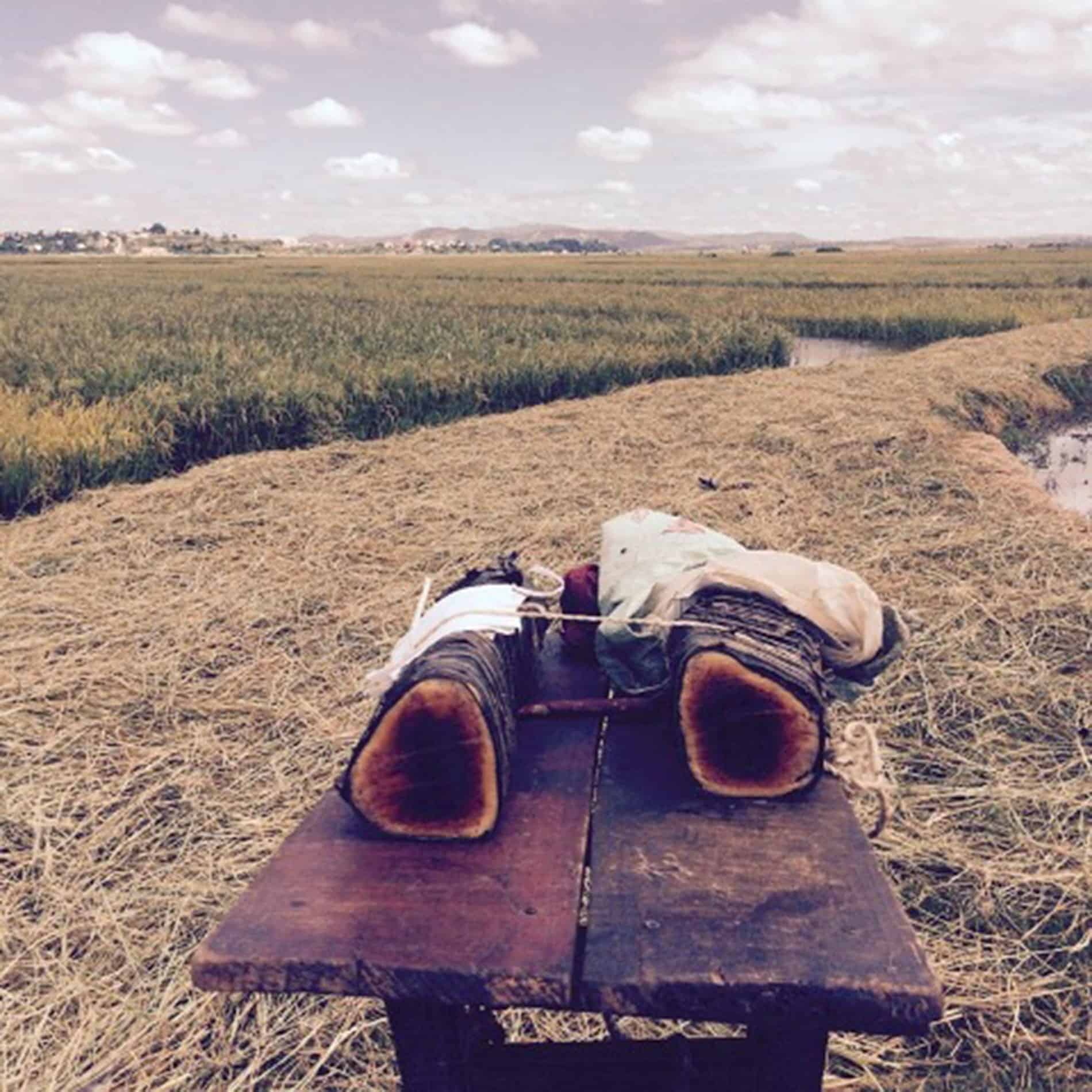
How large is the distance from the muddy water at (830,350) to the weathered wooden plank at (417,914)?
13.8 m

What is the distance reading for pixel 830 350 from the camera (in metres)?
16.2

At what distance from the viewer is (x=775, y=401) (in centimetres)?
859

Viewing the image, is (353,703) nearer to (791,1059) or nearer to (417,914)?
(417,914)

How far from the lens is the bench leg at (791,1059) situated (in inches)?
45.0

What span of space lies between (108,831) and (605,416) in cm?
653

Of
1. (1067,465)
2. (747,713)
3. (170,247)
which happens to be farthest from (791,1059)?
(170,247)

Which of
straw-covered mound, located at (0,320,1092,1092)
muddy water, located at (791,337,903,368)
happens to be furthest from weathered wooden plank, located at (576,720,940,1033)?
muddy water, located at (791,337,903,368)

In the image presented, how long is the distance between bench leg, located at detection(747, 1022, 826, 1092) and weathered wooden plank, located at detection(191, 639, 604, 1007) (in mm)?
340

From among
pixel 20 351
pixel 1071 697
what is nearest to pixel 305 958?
pixel 1071 697

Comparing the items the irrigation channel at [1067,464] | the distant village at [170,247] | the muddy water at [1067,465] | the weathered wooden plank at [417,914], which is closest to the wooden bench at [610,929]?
the weathered wooden plank at [417,914]

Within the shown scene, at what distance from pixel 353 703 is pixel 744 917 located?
2.32m

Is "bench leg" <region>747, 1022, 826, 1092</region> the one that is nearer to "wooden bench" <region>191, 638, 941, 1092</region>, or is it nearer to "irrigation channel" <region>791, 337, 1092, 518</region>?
"wooden bench" <region>191, 638, 941, 1092</region>

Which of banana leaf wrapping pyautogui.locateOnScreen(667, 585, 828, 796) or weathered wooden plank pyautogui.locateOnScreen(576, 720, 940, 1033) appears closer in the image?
weathered wooden plank pyautogui.locateOnScreen(576, 720, 940, 1033)

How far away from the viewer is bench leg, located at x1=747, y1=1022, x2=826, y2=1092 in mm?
1143
